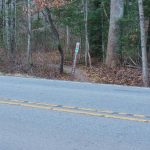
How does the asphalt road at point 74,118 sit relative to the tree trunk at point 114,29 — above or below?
below

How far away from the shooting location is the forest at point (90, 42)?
22797 mm

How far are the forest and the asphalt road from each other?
8210 mm

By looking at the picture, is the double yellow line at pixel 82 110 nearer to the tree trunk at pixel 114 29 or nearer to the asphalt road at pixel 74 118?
the asphalt road at pixel 74 118

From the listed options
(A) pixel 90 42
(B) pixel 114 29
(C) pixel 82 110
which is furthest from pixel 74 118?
(A) pixel 90 42

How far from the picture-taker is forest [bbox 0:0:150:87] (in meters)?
22.8

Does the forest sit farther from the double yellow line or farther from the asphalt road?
the double yellow line

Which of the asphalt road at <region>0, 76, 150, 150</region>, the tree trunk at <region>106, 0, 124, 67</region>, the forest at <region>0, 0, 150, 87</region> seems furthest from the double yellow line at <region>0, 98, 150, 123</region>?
the tree trunk at <region>106, 0, 124, 67</region>

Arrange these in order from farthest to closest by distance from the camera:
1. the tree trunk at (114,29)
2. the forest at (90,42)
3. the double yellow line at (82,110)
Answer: the tree trunk at (114,29) < the forest at (90,42) < the double yellow line at (82,110)

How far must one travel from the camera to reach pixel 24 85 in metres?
13.6

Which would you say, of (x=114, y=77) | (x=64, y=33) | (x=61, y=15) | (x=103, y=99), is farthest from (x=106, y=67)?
(x=64, y=33)

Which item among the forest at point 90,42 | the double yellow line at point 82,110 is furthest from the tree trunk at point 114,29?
the double yellow line at point 82,110

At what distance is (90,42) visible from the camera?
3072cm

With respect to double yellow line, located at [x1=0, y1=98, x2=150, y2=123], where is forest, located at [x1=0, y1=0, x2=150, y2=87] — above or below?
above

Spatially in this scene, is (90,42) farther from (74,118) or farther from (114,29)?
(74,118)
